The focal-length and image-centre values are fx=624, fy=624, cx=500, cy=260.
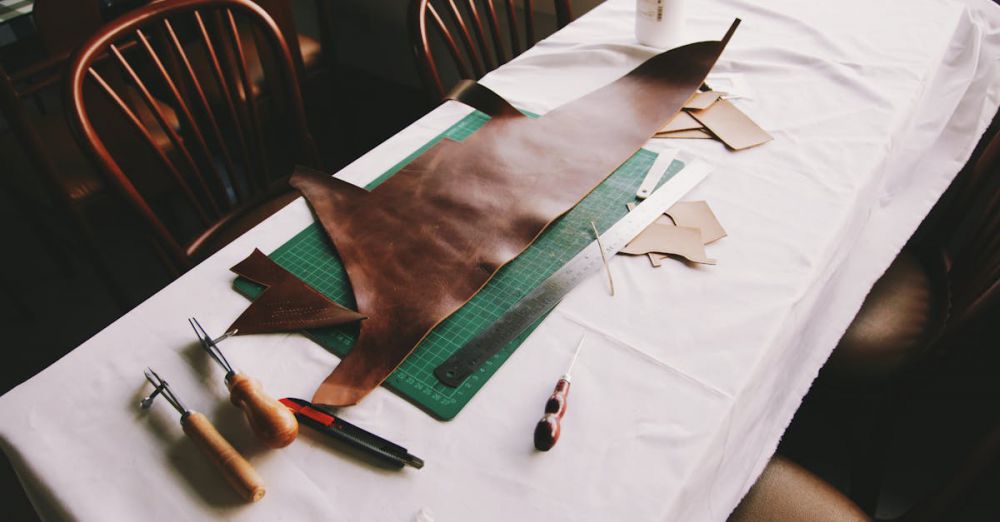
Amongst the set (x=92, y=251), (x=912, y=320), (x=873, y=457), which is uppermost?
(x=92, y=251)

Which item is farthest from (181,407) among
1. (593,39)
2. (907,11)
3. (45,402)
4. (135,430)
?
(907,11)

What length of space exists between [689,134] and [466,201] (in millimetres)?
389

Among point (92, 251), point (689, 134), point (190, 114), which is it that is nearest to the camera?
point (689, 134)

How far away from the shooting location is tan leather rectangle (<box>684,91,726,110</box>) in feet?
3.43

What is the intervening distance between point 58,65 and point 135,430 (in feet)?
4.14

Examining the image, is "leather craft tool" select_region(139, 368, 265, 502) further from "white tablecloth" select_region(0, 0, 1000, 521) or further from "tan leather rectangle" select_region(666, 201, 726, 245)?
"tan leather rectangle" select_region(666, 201, 726, 245)

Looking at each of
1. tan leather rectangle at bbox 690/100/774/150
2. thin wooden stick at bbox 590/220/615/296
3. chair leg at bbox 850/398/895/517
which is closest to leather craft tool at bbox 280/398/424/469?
thin wooden stick at bbox 590/220/615/296

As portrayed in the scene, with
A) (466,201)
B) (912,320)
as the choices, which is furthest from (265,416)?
(912,320)

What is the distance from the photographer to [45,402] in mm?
668

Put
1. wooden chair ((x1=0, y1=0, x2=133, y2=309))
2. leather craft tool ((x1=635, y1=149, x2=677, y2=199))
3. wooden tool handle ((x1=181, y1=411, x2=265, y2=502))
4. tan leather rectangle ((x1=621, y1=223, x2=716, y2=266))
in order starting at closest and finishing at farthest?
1. wooden tool handle ((x1=181, y1=411, x2=265, y2=502))
2. tan leather rectangle ((x1=621, y1=223, x2=716, y2=266))
3. leather craft tool ((x1=635, y1=149, x2=677, y2=199))
4. wooden chair ((x1=0, y1=0, x2=133, y2=309))

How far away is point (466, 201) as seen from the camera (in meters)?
0.89

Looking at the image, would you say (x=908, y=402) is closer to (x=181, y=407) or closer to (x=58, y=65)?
(x=181, y=407)

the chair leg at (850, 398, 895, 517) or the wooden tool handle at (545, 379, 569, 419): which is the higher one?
the wooden tool handle at (545, 379, 569, 419)

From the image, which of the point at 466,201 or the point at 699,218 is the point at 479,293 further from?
the point at 699,218
